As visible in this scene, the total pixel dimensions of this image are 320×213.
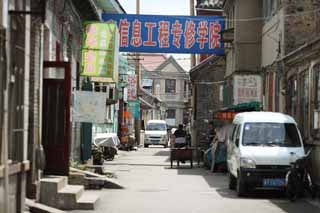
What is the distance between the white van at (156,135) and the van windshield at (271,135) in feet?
143

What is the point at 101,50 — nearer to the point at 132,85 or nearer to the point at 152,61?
the point at 132,85

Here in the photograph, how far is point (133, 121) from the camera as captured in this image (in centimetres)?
6562

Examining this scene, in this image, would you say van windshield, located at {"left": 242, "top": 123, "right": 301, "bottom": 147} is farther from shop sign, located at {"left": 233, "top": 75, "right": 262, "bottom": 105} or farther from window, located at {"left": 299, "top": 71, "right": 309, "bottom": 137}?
shop sign, located at {"left": 233, "top": 75, "right": 262, "bottom": 105}

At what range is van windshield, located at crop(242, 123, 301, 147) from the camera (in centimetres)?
1847

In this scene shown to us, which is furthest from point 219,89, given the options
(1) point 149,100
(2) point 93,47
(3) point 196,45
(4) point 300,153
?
(1) point 149,100

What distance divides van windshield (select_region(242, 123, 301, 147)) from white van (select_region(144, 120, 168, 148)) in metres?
43.5

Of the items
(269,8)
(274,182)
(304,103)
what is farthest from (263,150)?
(269,8)

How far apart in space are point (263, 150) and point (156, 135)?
4457cm

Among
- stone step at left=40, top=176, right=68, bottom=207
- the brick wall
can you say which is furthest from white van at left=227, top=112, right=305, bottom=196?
the brick wall

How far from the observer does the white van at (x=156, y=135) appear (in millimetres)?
62381

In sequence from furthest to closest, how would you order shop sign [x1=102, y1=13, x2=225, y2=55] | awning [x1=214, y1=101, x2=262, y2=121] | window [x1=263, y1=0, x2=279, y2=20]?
1. shop sign [x1=102, y1=13, x2=225, y2=55]
2. awning [x1=214, y1=101, x2=262, y2=121]
3. window [x1=263, y1=0, x2=279, y2=20]

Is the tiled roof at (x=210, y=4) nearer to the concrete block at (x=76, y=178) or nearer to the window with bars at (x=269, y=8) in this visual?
the window with bars at (x=269, y=8)

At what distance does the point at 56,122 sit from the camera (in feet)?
53.5

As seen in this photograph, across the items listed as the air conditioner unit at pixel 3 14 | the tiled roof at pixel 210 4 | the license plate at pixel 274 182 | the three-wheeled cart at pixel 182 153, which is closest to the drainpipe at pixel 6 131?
the air conditioner unit at pixel 3 14
